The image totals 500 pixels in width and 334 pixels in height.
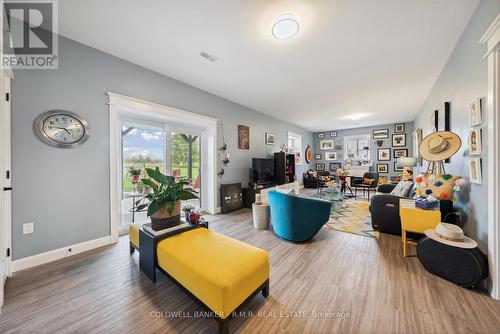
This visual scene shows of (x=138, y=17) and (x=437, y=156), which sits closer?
(x=138, y=17)

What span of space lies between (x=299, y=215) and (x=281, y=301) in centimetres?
116

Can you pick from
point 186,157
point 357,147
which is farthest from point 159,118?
point 357,147

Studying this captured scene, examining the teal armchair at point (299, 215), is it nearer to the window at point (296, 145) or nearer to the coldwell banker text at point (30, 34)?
the coldwell banker text at point (30, 34)

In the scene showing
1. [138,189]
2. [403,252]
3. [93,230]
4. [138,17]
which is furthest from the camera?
[138,189]

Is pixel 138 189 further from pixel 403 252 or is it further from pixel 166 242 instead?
pixel 403 252

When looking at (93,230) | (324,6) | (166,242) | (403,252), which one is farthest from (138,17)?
(403,252)

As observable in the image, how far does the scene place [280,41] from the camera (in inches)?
89.5

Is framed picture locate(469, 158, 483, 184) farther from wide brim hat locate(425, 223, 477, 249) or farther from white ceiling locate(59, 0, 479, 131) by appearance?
white ceiling locate(59, 0, 479, 131)

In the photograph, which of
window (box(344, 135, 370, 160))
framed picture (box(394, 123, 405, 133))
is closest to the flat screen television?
window (box(344, 135, 370, 160))

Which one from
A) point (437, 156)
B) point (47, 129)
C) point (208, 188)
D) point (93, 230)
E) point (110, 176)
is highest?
point (47, 129)

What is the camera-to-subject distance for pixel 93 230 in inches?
95.7

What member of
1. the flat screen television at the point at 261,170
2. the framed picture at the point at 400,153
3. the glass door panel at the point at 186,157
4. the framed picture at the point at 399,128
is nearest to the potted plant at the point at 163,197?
the glass door panel at the point at 186,157

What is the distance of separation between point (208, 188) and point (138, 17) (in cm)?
315

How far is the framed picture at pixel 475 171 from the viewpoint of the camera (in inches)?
67.3
